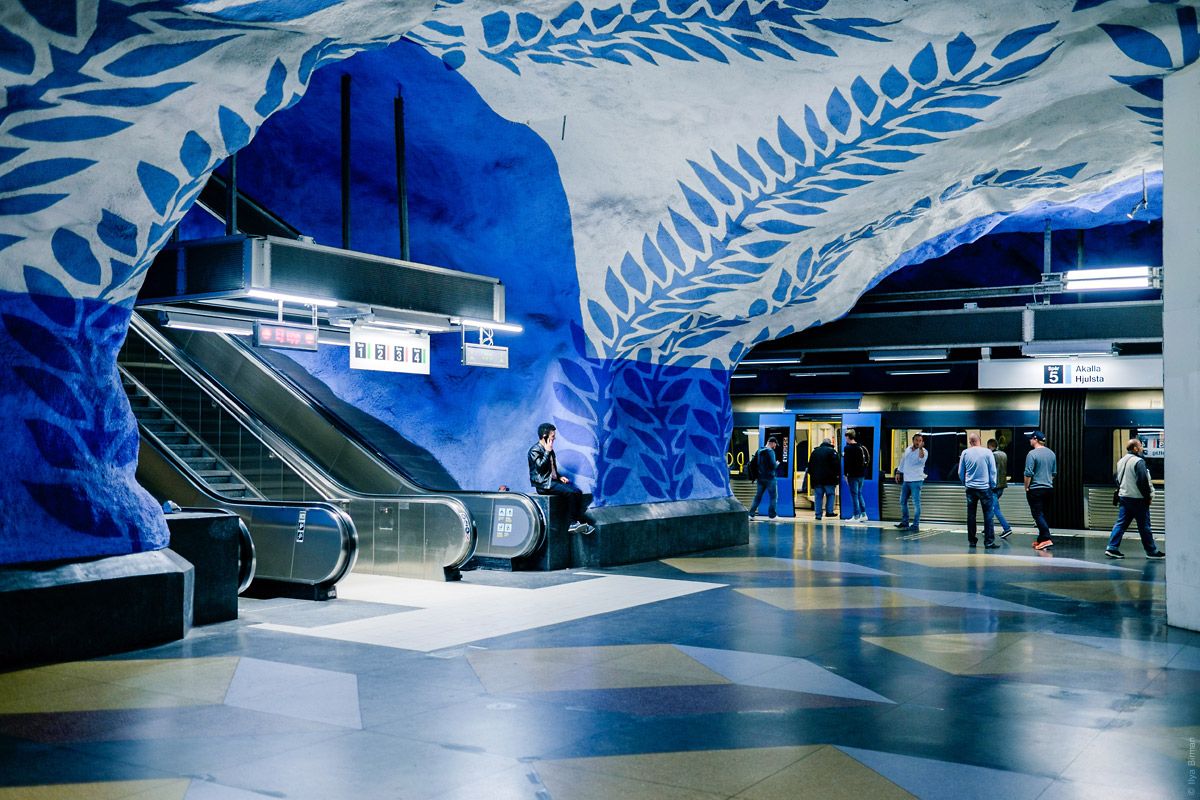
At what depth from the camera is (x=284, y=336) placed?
377 inches

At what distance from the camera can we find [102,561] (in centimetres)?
709

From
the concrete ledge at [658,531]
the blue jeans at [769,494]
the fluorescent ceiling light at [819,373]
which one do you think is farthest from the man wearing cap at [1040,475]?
the fluorescent ceiling light at [819,373]

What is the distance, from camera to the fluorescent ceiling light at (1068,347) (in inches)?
616

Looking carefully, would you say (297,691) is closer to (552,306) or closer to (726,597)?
(726,597)

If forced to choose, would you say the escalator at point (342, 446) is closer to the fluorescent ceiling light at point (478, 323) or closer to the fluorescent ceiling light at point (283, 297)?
the fluorescent ceiling light at point (478, 323)

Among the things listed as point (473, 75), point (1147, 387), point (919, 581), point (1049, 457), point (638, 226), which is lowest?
point (919, 581)

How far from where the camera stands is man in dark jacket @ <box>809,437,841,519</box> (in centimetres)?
1914

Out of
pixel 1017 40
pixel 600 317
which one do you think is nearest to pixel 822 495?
pixel 600 317

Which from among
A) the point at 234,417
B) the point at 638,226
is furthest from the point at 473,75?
the point at 234,417

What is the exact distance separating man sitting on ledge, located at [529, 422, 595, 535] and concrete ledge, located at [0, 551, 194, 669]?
4884 mm

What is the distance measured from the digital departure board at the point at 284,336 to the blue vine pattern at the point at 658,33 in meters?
2.78

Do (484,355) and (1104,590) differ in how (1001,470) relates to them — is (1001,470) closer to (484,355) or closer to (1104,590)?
(1104,590)

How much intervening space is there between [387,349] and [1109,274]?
30.7 ft

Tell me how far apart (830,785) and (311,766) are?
2.14m
